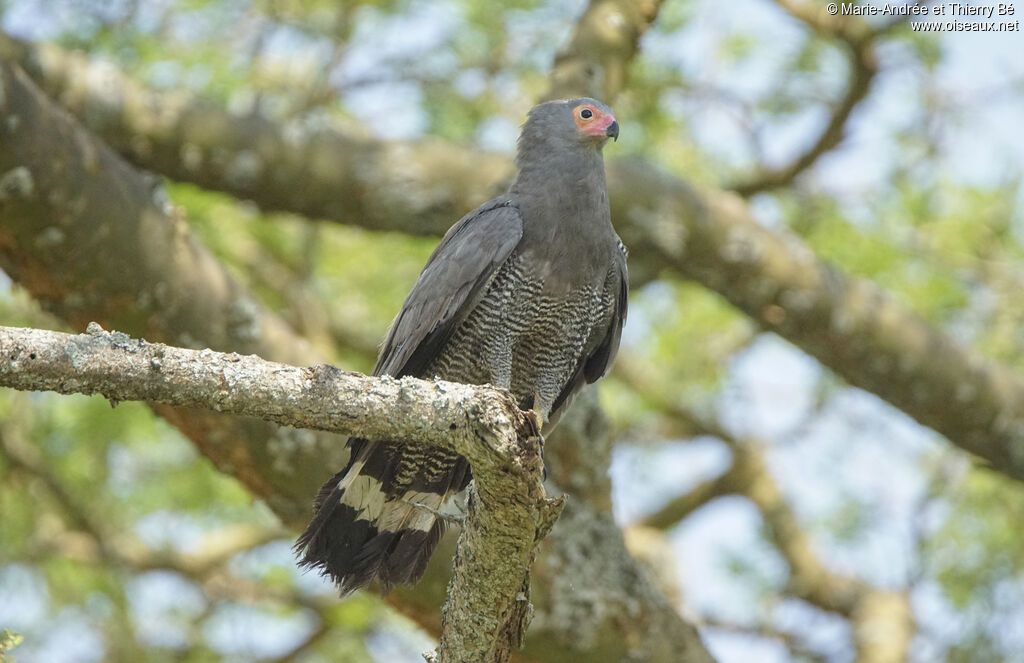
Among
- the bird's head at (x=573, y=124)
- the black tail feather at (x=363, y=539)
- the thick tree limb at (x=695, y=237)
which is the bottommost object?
the black tail feather at (x=363, y=539)

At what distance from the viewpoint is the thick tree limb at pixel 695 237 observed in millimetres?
5531

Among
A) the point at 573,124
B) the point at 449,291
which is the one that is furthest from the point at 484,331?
the point at 573,124

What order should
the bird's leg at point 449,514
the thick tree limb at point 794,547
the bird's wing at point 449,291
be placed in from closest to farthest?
the bird's leg at point 449,514, the bird's wing at point 449,291, the thick tree limb at point 794,547

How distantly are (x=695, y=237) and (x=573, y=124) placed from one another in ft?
4.14

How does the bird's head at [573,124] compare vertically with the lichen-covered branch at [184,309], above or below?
above

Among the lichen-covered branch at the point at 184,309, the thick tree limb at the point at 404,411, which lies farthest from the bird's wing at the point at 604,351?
the thick tree limb at the point at 404,411

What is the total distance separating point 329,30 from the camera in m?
7.38

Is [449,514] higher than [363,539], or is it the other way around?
[449,514]

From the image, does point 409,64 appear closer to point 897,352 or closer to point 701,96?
point 701,96

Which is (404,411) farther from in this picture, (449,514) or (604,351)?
(604,351)

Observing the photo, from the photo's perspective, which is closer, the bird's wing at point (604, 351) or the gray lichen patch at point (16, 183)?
the gray lichen patch at point (16, 183)

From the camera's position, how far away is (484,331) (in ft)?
14.3

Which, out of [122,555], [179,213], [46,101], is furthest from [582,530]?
[122,555]

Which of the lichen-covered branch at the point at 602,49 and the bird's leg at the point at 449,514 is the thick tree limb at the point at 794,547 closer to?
the lichen-covered branch at the point at 602,49
